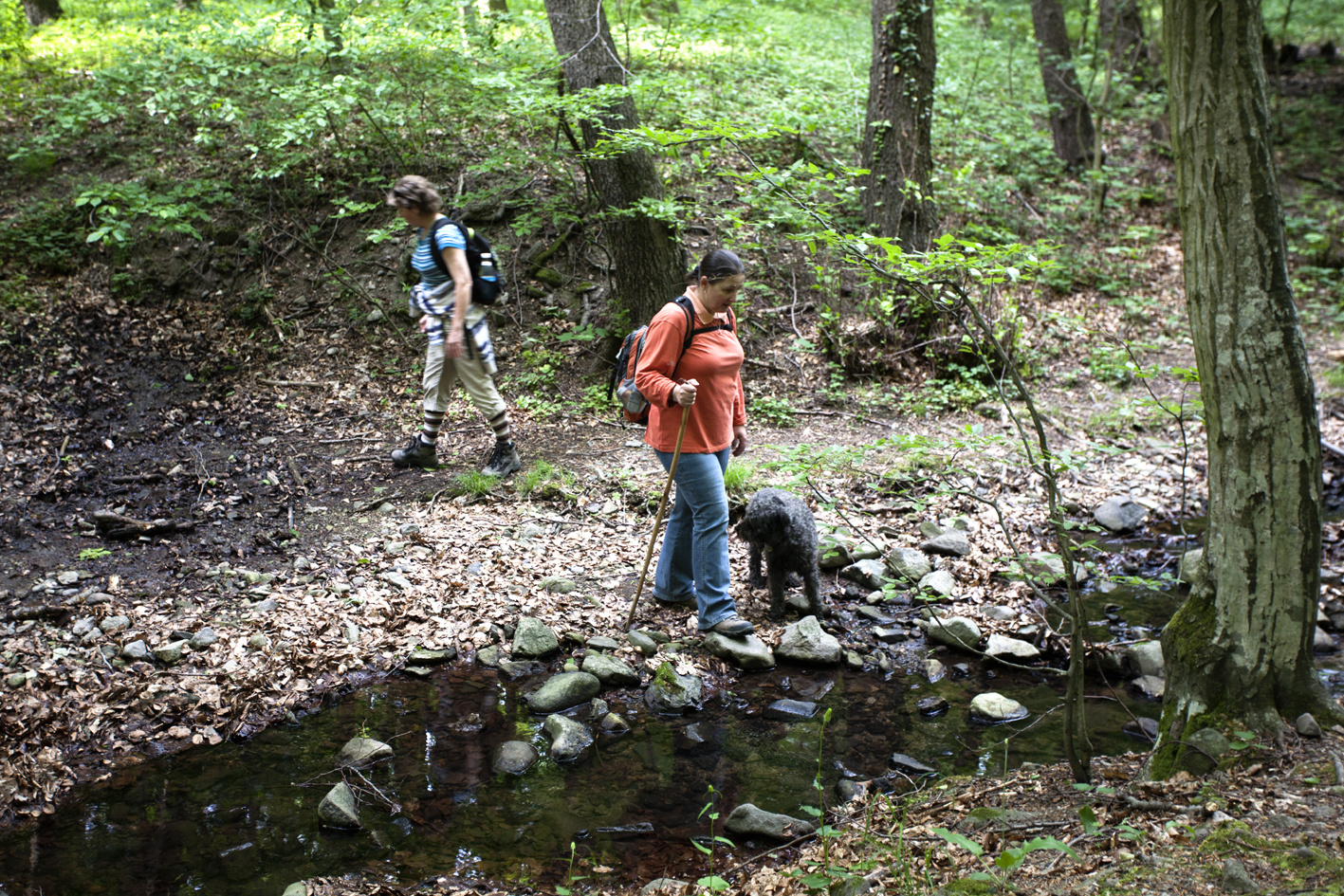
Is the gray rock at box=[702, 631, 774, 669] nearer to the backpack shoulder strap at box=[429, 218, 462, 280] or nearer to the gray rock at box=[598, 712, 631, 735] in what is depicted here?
the gray rock at box=[598, 712, 631, 735]

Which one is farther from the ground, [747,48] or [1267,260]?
[747,48]

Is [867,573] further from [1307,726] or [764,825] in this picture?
[1307,726]

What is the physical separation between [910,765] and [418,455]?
4.91m

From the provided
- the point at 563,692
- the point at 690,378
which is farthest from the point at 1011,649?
the point at 563,692

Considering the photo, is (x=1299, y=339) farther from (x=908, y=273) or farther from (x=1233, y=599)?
(x=908, y=273)

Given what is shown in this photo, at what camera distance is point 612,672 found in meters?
4.61

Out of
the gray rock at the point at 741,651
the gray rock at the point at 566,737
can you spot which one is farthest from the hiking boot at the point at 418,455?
the gray rock at the point at 566,737

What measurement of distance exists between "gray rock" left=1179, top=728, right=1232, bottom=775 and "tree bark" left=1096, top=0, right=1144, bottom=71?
15.3 metres

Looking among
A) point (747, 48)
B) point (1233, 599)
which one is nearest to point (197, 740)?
point (1233, 599)

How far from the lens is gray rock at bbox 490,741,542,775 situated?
381 cm

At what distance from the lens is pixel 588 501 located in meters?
6.74

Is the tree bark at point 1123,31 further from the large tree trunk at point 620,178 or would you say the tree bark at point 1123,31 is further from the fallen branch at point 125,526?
the fallen branch at point 125,526

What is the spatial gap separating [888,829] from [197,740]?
3.29 metres

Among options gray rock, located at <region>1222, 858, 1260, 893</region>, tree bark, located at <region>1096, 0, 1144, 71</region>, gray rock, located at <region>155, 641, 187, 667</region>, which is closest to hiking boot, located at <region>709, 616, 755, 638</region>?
gray rock, located at <region>1222, 858, 1260, 893</region>
